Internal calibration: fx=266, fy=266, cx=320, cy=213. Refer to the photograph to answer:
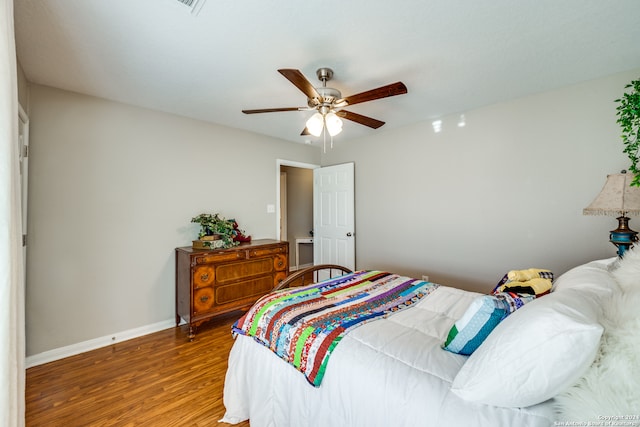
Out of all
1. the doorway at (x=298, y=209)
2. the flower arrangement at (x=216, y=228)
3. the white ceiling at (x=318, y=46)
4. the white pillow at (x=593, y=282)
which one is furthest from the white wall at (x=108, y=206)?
the white pillow at (x=593, y=282)

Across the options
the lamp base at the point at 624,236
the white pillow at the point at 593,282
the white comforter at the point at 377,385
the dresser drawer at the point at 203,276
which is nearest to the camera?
the white comforter at the point at 377,385

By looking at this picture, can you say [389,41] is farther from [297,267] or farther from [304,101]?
[297,267]

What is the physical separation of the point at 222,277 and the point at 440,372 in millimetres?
2469

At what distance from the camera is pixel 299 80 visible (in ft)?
5.73

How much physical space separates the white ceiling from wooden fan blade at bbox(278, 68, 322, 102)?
0.28 m

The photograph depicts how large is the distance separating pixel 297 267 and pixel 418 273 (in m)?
2.91

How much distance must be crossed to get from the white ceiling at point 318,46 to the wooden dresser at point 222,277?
65.2 inches

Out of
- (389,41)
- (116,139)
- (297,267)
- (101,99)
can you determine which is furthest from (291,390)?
(297,267)

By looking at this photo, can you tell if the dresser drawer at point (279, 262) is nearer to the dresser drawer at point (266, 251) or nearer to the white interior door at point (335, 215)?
the dresser drawer at point (266, 251)

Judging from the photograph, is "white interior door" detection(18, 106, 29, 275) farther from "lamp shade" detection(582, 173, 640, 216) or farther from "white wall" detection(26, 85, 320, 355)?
"lamp shade" detection(582, 173, 640, 216)

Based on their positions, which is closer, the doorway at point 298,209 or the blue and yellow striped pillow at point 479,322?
the blue and yellow striped pillow at point 479,322

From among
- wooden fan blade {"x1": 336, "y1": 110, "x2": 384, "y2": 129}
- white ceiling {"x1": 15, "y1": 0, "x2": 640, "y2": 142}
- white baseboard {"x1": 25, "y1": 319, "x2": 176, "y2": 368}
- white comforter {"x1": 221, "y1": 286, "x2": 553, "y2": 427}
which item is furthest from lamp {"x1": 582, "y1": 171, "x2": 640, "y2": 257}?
white baseboard {"x1": 25, "y1": 319, "x2": 176, "y2": 368}

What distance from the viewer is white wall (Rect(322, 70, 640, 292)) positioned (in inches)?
95.0

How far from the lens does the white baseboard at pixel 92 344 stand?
2.33 m
